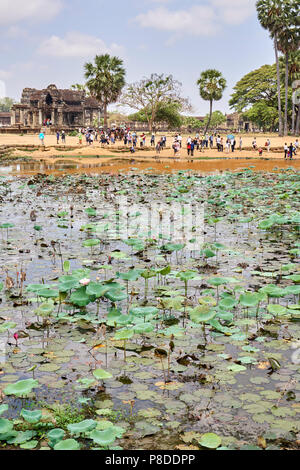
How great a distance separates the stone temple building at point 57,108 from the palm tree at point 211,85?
48.2ft

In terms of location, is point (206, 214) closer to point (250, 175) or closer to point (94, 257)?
point (94, 257)

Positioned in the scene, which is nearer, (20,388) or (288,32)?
(20,388)

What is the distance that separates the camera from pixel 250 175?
16828mm

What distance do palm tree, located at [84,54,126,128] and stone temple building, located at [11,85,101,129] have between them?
1081cm

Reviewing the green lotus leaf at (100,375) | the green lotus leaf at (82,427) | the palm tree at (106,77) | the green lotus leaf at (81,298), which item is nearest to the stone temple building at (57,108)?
the palm tree at (106,77)

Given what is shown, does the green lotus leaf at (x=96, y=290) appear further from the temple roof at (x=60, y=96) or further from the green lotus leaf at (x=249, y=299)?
the temple roof at (x=60, y=96)

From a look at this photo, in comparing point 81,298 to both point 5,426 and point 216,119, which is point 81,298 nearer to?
point 5,426

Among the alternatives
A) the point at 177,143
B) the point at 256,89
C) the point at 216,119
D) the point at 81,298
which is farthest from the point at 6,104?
the point at 81,298

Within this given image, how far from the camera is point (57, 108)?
168 ft

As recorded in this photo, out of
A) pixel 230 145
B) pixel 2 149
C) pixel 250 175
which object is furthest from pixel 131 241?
pixel 230 145

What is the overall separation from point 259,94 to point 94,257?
164 ft

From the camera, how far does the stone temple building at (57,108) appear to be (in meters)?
51.2

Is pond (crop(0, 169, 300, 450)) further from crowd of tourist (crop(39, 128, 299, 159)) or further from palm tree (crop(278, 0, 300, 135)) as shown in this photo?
palm tree (crop(278, 0, 300, 135))

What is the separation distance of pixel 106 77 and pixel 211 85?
29.2ft
